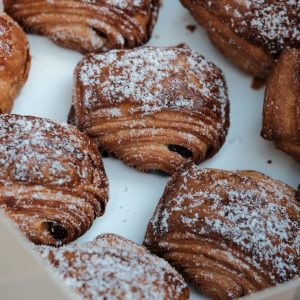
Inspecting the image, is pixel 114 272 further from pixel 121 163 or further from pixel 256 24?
pixel 256 24

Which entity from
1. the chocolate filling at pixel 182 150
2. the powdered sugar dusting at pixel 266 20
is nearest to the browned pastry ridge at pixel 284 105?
the powdered sugar dusting at pixel 266 20

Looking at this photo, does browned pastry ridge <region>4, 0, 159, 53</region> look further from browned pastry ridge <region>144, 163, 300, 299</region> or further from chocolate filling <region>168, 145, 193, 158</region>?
browned pastry ridge <region>144, 163, 300, 299</region>

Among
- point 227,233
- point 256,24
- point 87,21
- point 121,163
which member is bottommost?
point 121,163

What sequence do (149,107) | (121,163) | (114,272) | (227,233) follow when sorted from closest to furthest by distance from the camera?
(114,272)
(227,233)
(149,107)
(121,163)

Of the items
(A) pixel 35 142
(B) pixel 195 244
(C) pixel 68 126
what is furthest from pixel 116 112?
(B) pixel 195 244

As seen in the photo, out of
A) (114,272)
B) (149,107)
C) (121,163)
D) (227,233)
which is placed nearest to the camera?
(114,272)

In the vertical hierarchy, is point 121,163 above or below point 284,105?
below

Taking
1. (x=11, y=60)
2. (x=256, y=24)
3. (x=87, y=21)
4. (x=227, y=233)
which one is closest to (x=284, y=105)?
(x=256, y=24)

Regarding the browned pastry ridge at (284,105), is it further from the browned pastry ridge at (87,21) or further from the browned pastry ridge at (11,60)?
the browned pastry ridge at (11,60)
